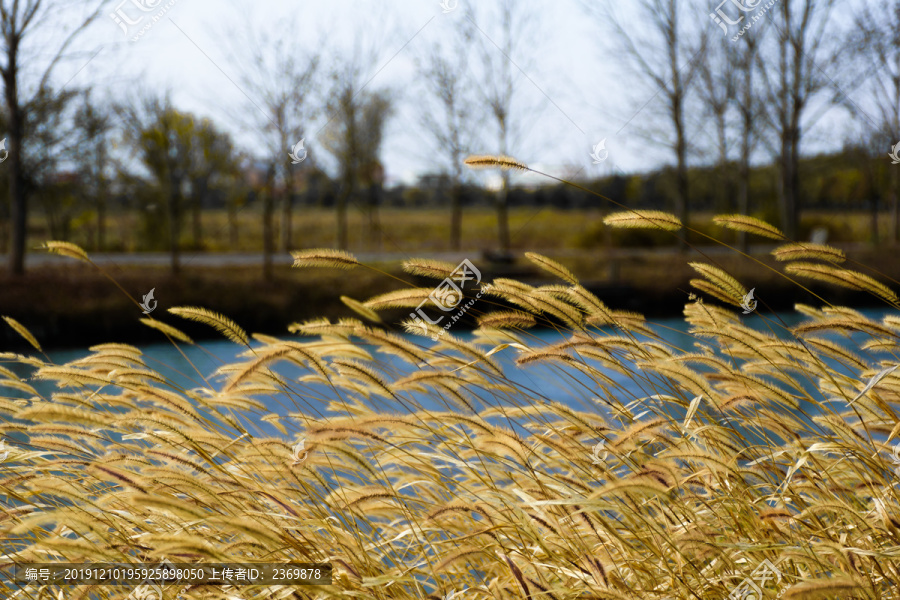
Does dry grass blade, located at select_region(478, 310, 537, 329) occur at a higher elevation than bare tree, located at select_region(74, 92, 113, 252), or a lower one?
lower

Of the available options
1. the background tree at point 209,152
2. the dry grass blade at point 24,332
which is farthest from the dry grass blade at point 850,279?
the background tree at point 209,152

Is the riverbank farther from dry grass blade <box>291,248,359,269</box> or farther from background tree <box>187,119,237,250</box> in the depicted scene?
dry grass blade <box>291,248,359,269</box>

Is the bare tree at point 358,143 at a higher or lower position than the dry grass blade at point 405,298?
higher

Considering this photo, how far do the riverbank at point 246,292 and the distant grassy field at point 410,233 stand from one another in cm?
333

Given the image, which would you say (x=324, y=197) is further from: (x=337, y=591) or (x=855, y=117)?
(x=337, y=591)

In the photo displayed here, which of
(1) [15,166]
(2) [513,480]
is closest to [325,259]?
(2) [513,480]

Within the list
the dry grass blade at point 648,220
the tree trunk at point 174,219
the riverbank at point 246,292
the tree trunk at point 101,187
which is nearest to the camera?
the dry grass blade at point 648,220

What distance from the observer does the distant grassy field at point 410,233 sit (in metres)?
19.7

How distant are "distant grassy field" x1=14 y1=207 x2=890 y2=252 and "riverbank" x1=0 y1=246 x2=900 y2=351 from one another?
3331 millimetres

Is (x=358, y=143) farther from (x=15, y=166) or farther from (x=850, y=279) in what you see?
(x=850, y=279)

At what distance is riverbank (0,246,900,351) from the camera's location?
10883mm
